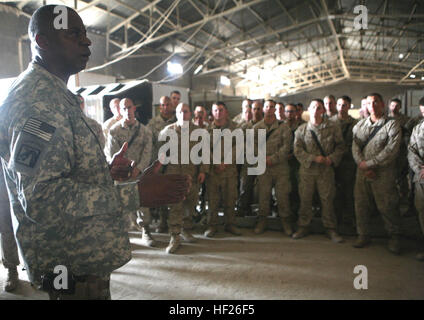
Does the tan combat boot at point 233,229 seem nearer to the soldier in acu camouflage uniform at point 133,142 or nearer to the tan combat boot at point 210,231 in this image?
the tan combat boot at point 210,231

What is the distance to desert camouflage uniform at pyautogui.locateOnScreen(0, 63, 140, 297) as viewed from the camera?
0.85 m

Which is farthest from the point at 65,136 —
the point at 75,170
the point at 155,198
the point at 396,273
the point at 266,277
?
the point at 396,273

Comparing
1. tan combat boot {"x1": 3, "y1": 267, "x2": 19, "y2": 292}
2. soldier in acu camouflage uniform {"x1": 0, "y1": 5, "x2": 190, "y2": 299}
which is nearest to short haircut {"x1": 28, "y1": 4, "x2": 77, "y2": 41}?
soldier in acu camouflage uniform {"x1": 0, "y1": 5, "x2": 190, "y2": 299}

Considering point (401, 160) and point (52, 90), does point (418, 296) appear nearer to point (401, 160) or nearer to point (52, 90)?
point (401, 160)

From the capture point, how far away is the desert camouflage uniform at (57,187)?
2.81 ft

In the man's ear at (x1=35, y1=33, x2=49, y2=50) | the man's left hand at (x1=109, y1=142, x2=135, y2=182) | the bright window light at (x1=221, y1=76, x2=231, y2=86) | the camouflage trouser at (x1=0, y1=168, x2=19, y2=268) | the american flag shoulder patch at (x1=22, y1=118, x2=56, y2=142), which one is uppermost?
the bright window light at (x1=221, y1=76, x2=231, y2=86)

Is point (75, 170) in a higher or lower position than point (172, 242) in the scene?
higher

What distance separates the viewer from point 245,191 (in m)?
4.65

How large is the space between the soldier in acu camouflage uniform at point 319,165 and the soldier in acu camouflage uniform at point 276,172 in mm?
210

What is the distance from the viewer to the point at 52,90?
38.7 inches

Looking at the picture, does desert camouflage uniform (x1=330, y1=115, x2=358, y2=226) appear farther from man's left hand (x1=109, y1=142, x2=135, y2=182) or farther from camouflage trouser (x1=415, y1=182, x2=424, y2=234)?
man's left hand (x1=109, y1=142, x2=135, y2=182)

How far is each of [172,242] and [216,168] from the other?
1174 millimetres

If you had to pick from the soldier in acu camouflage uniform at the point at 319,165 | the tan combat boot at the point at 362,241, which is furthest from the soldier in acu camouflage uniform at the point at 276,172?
the tan combat boot at the point at 362,241

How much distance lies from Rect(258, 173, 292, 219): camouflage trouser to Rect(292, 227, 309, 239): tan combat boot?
0.87 feet
